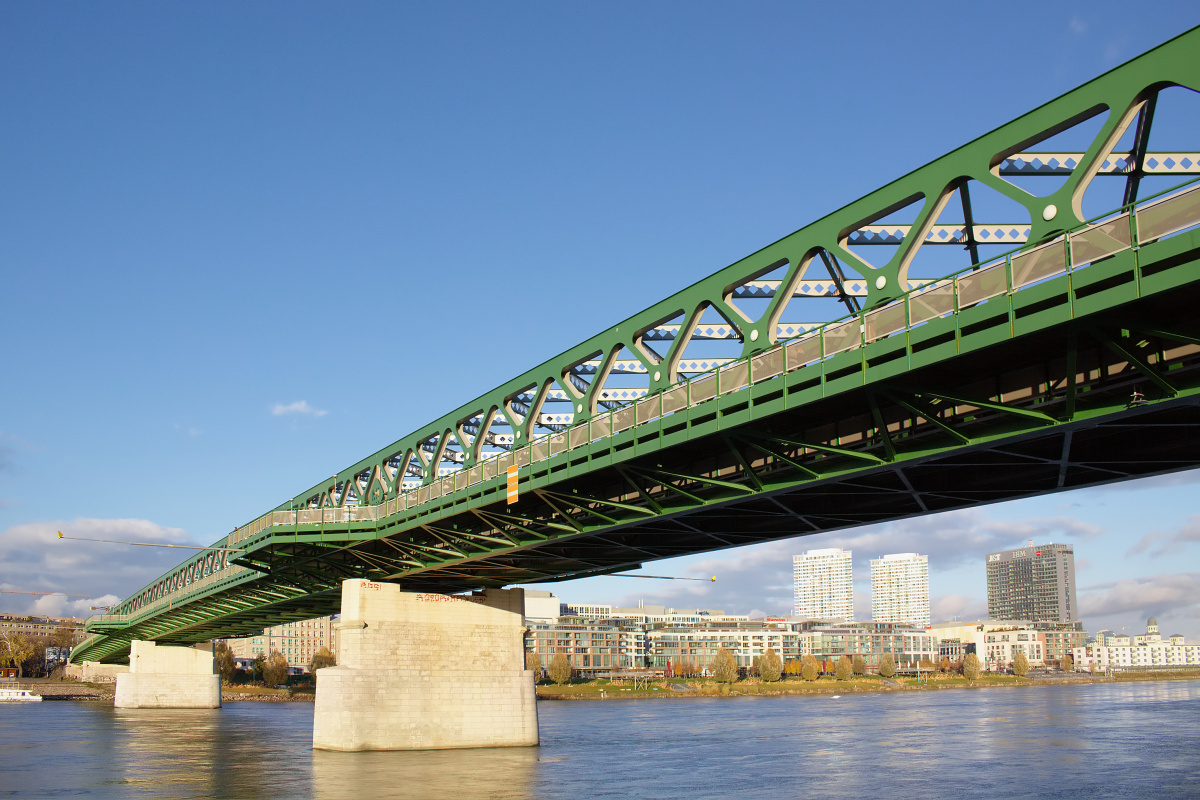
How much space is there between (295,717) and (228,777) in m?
71.0

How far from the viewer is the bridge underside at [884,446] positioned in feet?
74.2

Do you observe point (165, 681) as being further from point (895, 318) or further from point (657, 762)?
point (895, 318)

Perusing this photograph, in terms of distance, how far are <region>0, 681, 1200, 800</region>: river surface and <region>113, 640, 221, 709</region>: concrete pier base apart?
105 feet

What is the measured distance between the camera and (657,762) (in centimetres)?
5584

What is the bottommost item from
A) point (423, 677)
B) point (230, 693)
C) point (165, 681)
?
point (230, 693)

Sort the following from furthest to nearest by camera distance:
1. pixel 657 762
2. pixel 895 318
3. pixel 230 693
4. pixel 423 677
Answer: pixel 230 693 < pixel 423 677 < pixel 657 762 < pixel 895 318

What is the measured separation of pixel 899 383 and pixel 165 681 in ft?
411

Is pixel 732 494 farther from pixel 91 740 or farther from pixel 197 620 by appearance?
pixel 197 620

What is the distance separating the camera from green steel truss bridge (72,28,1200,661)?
21906 millimetres

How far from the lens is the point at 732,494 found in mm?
34469

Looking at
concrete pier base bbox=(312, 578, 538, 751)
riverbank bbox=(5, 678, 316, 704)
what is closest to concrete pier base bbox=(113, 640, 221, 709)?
riverbank bbox=(5, 678, 316, 704)

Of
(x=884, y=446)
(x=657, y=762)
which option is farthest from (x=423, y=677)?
(x=884, y=446)

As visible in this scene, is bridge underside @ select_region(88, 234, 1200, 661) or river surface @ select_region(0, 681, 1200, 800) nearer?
bridge underside @ select_region(88, 234, 1200, 661)

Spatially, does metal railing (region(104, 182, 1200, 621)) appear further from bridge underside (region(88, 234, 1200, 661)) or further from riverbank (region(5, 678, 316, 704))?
riverbank (region(5, 678, 316, 704))
